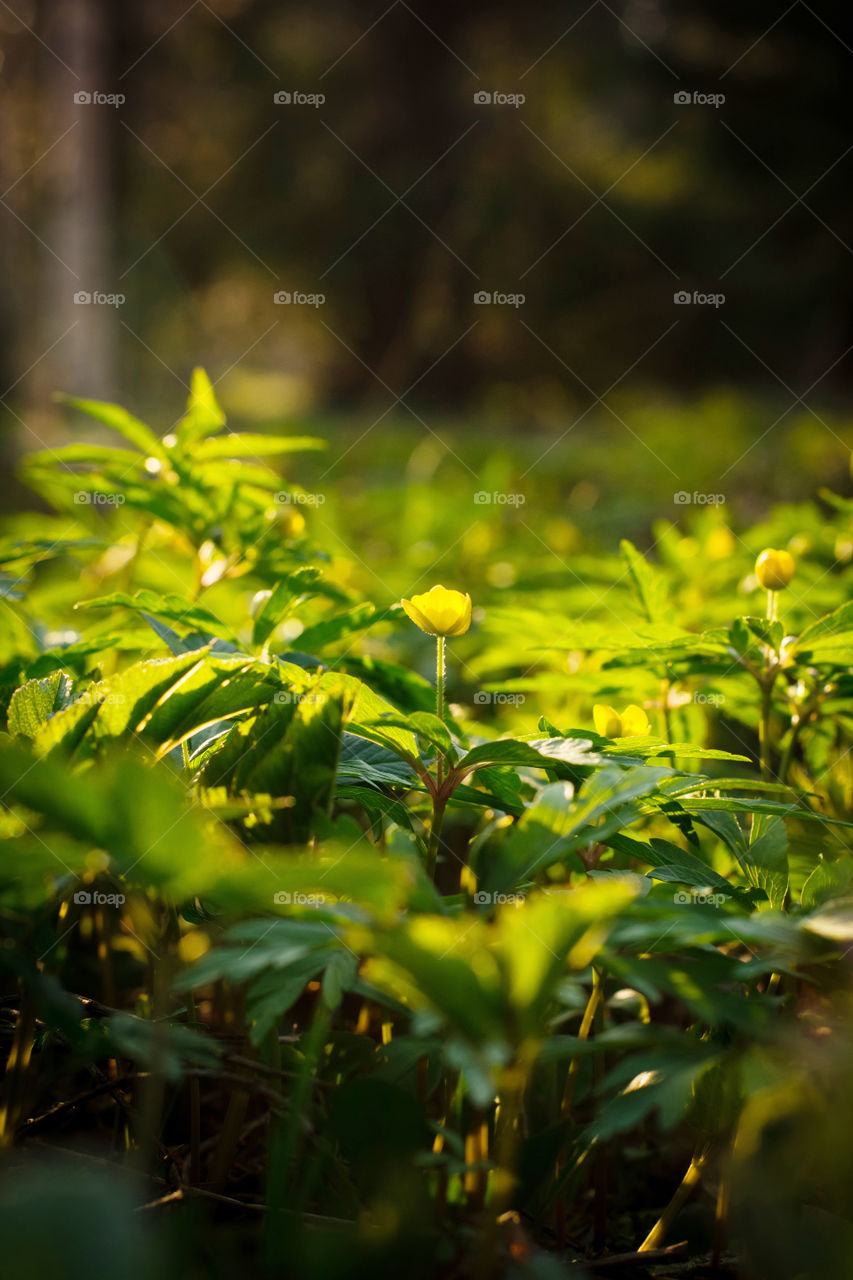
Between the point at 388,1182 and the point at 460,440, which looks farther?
the point at 460,440

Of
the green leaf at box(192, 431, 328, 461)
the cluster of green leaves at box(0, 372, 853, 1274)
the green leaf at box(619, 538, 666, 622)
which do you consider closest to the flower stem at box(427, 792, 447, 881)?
the cluster of green leaves at box(0, 372, 853, 1274)

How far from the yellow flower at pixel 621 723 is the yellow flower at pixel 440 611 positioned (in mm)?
194

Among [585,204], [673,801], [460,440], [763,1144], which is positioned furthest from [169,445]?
[585,204]

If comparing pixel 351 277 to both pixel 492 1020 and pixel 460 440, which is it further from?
pixel 492 1020

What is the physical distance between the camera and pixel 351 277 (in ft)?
42.4

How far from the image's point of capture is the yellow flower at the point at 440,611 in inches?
40.1

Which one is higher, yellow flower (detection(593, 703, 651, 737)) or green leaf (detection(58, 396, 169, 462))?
green leaf (detection(58, 396, 169, 462))

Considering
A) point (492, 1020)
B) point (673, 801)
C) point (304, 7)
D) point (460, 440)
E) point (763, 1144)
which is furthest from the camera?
point (304, 7)

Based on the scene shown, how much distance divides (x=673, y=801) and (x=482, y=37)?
45.4 ft

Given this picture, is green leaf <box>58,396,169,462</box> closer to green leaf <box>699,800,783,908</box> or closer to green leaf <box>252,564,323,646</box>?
green leaf <box>252,564,323,646</box>

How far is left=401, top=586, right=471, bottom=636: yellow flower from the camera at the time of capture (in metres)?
1.02

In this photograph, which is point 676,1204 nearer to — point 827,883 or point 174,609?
point 827,883

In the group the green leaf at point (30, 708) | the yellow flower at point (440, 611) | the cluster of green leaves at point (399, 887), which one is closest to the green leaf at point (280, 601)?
the cluster of green leaves at point (399, 887)

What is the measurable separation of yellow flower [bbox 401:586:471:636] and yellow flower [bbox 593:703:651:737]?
7.6 inches
